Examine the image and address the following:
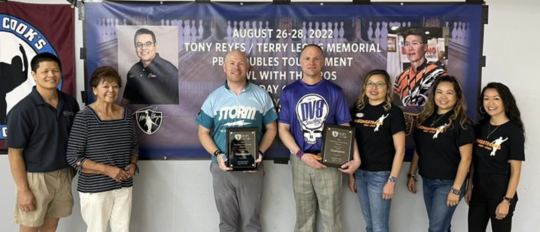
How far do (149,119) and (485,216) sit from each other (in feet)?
8.30

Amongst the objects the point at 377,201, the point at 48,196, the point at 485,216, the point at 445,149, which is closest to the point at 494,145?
the point at 445,149

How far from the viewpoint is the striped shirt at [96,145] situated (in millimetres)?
2457

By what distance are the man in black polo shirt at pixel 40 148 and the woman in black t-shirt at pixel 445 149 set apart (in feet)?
8.11

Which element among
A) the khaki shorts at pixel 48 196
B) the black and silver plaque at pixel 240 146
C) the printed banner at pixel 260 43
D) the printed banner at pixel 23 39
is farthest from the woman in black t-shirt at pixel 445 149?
the printed banner at pixel 23 39

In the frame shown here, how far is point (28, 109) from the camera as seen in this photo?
95.5 inches

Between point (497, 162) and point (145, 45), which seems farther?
point (145, 45)

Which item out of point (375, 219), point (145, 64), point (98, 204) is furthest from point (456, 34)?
point (98, 204)

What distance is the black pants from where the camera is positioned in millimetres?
2432

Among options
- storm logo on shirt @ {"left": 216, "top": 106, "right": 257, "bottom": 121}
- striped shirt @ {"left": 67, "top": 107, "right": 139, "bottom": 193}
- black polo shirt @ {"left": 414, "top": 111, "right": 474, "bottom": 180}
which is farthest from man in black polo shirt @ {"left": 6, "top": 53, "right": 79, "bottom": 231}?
black polo shirt @ {"left": 414, "top": 111, "right": 474, "bottom": 180}

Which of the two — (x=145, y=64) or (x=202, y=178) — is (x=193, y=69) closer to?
(x=145, y=64)

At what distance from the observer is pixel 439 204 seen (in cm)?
259

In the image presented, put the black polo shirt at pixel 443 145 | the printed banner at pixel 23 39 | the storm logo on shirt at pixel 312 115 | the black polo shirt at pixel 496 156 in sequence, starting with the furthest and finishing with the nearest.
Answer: the printed banner at pixel 23 39
the storm logo on shirt at pixel 312 115
the black polo shirt at pixel 443 145
the black polo shirt at pixel 496 156

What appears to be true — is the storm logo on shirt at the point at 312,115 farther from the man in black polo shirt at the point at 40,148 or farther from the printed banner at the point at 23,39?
the printed banner at the point at 23,39

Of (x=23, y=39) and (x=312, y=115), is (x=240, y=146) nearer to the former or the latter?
(x=312, y=115)
